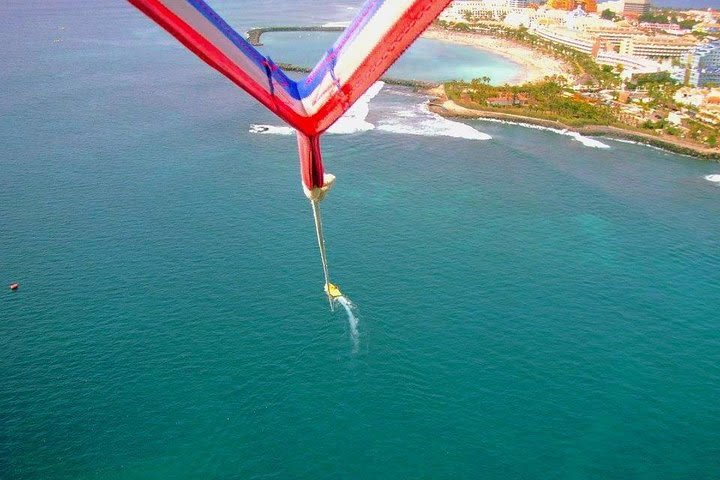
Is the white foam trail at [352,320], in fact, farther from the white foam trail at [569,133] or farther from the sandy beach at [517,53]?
the sandy beach at [517,53]

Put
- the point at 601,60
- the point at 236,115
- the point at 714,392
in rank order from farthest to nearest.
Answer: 1. the point at 601,60
2. the point at 236,115
3. the point at 714,392

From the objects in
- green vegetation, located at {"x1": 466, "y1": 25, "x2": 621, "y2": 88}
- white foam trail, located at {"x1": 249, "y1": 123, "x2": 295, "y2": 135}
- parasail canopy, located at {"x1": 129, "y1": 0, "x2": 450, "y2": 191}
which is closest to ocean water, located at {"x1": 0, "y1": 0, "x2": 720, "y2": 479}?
white foam trail, located at {"x1": 249, "y1": 123, "x2": 295, "y2": 135}

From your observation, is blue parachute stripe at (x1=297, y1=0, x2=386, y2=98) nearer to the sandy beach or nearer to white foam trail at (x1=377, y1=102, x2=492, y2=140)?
white foam trail at (x1=377, y1=102, x2=492, y2=140)

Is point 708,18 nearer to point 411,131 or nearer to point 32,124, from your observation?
point 411,131

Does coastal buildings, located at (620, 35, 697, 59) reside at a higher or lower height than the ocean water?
higher

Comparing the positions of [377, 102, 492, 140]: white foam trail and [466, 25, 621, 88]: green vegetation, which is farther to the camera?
[466, 25, 621, 88]: green vegetation

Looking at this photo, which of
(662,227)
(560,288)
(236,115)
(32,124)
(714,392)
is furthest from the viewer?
(236,115)

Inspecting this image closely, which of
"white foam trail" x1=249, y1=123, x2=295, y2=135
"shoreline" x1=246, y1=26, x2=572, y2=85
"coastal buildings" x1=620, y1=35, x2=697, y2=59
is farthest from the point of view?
"coastal buildings" x1=620, y1=35, x2=697, y2=59

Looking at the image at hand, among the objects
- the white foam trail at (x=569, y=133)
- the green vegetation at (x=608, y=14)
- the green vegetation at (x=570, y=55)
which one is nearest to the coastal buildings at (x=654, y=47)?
the green vegetation at (x=570, y=55)

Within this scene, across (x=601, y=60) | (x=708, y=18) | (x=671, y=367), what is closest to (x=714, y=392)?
(x=671, y=367)
